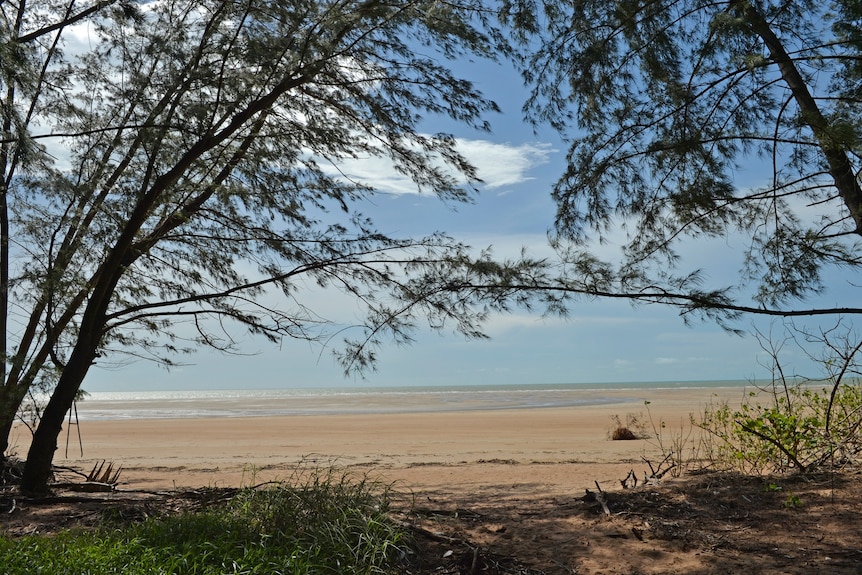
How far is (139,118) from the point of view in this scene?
770 cm

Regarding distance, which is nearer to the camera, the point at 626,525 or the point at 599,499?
the point at 626,525

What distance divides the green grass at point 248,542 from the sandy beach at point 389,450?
950 mm

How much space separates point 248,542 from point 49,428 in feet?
12.7

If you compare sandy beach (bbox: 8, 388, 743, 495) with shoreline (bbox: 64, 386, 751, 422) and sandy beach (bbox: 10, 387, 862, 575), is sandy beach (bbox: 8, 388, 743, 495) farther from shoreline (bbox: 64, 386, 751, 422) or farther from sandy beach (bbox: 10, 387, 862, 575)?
shoreline (bbox: 64, 386, 751, 422)

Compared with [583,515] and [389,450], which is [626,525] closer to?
[583,515]

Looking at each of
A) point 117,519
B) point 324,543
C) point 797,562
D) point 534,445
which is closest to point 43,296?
point 117,519

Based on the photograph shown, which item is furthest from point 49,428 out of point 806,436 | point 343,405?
point 343,405

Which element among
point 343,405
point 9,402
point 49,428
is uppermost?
point 9,402

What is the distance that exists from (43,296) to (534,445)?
11384 millimetres

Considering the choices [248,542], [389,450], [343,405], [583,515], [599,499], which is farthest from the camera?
[343,405]

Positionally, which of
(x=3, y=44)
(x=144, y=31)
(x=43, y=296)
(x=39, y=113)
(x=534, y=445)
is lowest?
(x=534, y=445)

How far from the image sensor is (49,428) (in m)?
7.23

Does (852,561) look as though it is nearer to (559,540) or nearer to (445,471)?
(559,540)

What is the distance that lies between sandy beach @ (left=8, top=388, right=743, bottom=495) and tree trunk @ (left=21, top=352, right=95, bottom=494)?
22 centimetres
